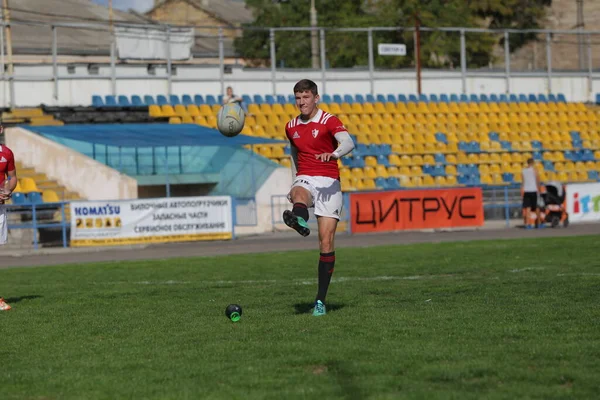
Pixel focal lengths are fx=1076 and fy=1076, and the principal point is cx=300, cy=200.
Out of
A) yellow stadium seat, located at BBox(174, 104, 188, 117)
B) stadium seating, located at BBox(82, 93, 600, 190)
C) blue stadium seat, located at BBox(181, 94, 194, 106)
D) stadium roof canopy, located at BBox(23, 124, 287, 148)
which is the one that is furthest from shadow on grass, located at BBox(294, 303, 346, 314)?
blue stadium seat, located at BBox(181, 94, 194, 106)

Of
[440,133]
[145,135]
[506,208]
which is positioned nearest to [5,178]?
[145,135]

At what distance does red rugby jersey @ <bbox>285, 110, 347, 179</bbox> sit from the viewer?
10844mm

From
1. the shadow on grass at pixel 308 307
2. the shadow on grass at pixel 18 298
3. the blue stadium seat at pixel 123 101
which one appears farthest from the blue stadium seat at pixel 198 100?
the shadow on grass at pixel 308 307

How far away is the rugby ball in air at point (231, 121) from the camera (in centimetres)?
1301

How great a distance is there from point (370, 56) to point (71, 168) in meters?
14.3

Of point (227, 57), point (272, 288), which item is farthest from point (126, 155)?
point (227, 57)

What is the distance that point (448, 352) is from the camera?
789cm

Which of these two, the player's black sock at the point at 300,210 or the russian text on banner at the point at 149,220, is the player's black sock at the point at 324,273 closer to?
the player's black sock at the point at 300,210

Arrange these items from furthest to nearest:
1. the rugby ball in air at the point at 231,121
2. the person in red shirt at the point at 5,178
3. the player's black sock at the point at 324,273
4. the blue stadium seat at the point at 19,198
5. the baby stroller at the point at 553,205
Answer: the baby stroller at the point at 553,205, the blue stadium seat at the point at 19,198, the rugby ball in air at the point at 231,121, the person in red shirt at the point at 5,178, the player's black sock at the point at 324,273

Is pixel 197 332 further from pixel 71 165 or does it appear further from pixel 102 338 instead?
pixel 71 165

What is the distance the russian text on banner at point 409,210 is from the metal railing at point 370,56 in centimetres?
928

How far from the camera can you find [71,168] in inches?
1204

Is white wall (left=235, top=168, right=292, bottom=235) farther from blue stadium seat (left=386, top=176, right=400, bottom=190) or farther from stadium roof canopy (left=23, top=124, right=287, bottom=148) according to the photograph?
blue stadium seat (left=386, top=176, right=400, bottom=190)

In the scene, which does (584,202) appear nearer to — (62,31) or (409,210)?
(409,210)
